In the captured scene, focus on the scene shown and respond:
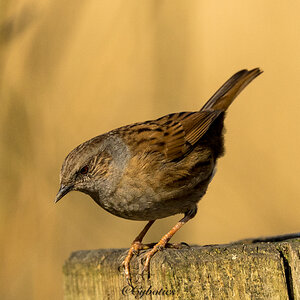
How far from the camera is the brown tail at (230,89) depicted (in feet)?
13.6

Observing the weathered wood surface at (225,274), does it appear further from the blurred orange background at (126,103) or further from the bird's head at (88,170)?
the blurred orange background at (126,103)

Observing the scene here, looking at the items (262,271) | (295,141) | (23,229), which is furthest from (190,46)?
(262,271)

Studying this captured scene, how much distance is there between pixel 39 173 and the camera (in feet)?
12.7

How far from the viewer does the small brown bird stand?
344cm

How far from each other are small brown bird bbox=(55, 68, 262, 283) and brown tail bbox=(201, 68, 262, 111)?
161 millimetres

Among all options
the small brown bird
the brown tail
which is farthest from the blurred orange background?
the small brown bird

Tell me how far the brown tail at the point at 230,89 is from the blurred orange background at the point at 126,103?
16 centimetres

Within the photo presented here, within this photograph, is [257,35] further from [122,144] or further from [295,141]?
[122,144]

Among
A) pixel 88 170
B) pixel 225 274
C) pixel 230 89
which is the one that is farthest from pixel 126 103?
pixel 225 274

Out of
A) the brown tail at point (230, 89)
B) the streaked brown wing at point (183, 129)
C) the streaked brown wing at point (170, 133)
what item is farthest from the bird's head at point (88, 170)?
the brown tail at point (230, 89)

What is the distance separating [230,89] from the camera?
4188 mm

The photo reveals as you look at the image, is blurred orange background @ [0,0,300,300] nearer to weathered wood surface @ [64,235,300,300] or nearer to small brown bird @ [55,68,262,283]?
small brown bird @ [55,68,262,283]

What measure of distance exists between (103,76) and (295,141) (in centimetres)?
148

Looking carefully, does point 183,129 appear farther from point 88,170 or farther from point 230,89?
point 88,170
